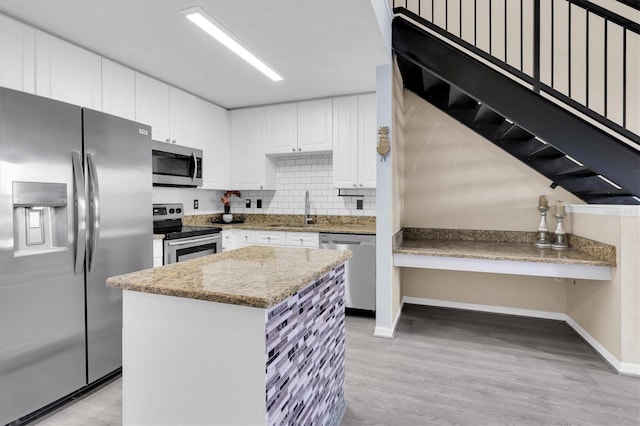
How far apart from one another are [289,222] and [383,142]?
201 centimetres

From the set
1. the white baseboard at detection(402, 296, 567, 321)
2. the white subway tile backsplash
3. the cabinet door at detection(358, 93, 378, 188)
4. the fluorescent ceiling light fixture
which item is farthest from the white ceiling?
the white baseboard at detection(402, 296, 567, 321)

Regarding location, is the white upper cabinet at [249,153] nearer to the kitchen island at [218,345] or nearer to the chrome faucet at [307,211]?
the chrome faucet at [307,211]

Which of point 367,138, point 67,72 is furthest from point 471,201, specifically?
point 67,72

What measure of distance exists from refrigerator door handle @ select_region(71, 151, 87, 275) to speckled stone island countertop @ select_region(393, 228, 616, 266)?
239cm

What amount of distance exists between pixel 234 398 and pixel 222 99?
3612 mm

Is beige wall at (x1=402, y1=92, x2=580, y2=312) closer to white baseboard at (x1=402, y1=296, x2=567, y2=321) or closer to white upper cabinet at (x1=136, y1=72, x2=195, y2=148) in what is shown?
white baseboard at (x1=402, y1=296, x2=567, y2=321)

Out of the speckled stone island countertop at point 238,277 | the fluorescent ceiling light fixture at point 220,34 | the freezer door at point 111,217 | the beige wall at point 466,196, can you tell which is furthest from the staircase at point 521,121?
the freezer door at point 111,217

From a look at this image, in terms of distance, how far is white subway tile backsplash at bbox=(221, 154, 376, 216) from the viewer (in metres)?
4.25

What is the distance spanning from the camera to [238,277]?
1.32 metres

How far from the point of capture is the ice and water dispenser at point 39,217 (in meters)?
1.82

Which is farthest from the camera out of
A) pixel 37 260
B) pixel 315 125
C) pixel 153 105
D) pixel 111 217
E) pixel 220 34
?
pixel 315 125

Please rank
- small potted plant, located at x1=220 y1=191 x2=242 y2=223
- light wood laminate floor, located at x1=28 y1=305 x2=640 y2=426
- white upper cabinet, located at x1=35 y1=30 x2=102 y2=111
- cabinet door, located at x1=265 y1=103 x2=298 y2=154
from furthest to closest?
small potted plant, located at x1=220 y1=191 x2=242 y2=223 < cabinet door, located at x1=265 y1=103 x2=298 y2=154 < white upper cabinet, located at x1=35 y1=30 x2=102 y2=111 < light wood laminate floor, located at x1=28 y1=305 x2=640 y2=426

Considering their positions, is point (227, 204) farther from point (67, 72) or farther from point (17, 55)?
point (17, 55)

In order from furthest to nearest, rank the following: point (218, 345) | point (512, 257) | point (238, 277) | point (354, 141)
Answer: point (354, 141)
point (512, 257)
point (238, 277)
point (218, 345)
